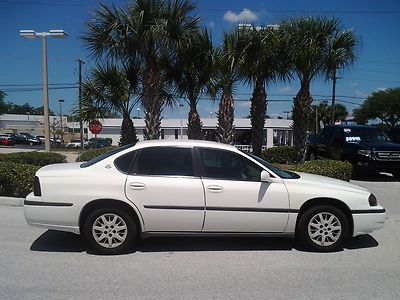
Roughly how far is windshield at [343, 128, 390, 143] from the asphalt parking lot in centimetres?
807

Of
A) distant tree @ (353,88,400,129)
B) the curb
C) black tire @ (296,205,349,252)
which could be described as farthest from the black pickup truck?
distant tree @ (353,88,400,129)

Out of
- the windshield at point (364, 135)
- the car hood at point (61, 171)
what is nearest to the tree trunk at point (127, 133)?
the windshield at point (364, 135)

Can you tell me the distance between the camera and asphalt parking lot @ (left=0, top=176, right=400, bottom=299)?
443 centimetres

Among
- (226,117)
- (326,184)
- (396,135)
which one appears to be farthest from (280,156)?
(326,184)

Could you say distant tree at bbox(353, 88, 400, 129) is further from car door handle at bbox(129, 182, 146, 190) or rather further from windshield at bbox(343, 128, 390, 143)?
car door handle at bbox(129, 182, 146, 190)

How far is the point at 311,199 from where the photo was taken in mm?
5781

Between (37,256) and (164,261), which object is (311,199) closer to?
(164,261)

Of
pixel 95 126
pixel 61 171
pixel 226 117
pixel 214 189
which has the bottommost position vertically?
pixel 214 189

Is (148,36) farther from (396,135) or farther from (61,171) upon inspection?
(396,135)

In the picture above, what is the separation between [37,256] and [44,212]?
570 mm

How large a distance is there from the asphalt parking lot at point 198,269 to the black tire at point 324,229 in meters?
0.16

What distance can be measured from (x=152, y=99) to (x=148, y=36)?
6.95ft

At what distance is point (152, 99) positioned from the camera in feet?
46.3

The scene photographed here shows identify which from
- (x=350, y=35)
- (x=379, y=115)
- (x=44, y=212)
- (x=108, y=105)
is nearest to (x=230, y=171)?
(x=44, y=212)
